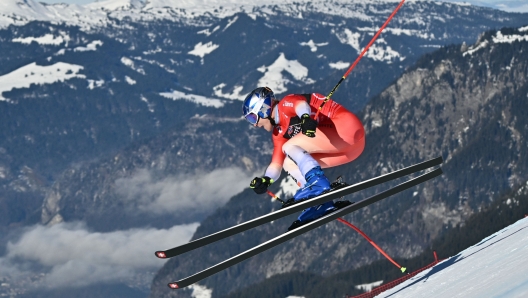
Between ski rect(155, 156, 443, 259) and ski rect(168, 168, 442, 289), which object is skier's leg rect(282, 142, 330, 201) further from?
ski rect(168, 168, 442, 289)

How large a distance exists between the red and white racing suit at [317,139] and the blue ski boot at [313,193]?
0.40m

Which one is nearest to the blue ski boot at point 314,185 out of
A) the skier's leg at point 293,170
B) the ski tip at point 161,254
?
the skier's leg at point 293,170

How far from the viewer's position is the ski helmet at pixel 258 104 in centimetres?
1931

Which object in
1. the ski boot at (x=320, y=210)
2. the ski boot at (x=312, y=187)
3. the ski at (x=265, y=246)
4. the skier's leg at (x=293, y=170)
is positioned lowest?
the ski at (x=265, y=246)

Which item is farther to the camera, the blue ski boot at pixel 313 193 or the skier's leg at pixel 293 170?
the skier's leg at pixel 293 170

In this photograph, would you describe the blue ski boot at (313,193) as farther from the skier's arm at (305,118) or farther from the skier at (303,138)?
the skier's arm at (305,118)

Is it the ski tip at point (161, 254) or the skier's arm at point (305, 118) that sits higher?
the skier's arm at point (305, 118)

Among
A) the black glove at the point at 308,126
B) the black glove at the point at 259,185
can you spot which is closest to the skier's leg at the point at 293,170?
the black glove at the point at 259,185

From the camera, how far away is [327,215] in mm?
Result: 17875

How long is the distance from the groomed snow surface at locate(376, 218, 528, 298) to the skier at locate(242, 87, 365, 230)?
2.72 metres

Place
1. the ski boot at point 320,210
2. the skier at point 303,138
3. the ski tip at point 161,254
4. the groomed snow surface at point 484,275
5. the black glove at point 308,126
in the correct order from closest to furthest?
the groomed snow surface at point 484,275 → the ski tip at point 161,254 → the black glove at point 308,126 → the ski boot at point 320,210 → the skier at point 303,138

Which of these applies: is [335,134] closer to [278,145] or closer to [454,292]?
[278,145]

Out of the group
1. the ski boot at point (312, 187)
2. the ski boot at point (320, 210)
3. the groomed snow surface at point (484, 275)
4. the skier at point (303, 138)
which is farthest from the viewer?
the skier at point (303, 138)

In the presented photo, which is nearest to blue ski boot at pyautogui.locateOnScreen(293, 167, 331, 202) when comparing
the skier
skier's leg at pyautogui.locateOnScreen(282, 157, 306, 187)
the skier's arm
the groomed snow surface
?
the skier
